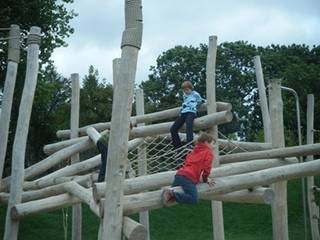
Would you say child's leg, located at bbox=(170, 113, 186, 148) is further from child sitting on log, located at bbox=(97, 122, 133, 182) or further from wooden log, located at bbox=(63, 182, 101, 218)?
wooden log, located at bbox=(63, 182, 101, 218)

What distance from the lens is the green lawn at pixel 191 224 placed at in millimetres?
14070

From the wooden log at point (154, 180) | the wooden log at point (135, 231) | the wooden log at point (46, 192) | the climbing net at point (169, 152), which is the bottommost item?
the wooden log at point (135, 231)

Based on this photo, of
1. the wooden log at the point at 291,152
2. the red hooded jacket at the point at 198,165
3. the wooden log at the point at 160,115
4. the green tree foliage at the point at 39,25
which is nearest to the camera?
the red hooded jacket at the point at 198,165

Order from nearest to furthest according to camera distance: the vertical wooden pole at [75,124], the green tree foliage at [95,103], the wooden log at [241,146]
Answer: the wooden log at [241,146] < the vertical wooden pole at [75,124] < the green tree foliage at [95,103]

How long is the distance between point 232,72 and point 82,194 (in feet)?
76.4

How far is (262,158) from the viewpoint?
6660mm

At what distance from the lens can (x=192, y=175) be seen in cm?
493

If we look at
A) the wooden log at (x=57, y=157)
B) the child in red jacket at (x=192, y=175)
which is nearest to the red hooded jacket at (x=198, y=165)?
the child in red jacket at (x=192, y=175)

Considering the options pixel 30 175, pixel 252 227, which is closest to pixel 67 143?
pixel 30 175

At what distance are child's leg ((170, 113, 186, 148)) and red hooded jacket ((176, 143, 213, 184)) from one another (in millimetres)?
2201

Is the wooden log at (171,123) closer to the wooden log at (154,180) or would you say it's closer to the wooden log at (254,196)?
the wooden log at (154,180)

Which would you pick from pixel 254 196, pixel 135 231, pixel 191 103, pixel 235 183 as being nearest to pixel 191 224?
pixel 191 103

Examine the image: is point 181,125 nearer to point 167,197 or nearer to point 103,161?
point 103,161

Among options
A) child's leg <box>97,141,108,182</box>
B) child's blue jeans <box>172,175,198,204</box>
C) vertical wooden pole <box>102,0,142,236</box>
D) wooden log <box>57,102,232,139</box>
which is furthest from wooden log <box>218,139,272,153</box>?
vertical wooden pole <box>102,0,142,236</box>
